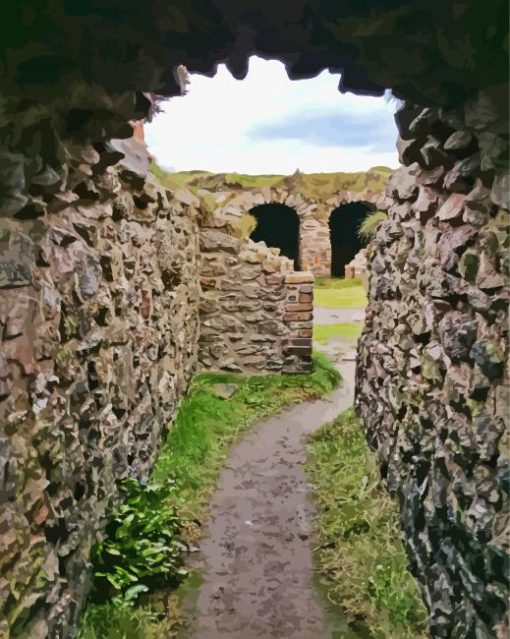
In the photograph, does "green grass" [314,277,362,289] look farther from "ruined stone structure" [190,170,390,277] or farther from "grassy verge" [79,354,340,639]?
"grassy verge" [79,354,340,639]

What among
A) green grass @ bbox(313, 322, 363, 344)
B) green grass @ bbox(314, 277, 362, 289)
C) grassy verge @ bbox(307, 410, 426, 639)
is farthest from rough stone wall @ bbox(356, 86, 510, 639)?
green grass @ bbox(314, 277, 362, 289)

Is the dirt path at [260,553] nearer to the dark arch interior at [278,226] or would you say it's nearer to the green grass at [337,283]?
the green grass at [337,283]

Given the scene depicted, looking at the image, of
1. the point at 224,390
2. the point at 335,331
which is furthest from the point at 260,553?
the point at 335,331

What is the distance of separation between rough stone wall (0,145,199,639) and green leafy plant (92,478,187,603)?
6.6 inches

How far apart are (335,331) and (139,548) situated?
27.3ft

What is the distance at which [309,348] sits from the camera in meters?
8.81

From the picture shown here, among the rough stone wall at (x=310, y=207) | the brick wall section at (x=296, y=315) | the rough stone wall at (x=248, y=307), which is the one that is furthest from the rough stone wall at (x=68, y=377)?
the rough stone wall at (x=310, y=207)

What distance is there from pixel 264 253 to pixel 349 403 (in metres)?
2.39

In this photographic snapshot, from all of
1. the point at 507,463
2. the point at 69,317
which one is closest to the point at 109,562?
the point at 69,317

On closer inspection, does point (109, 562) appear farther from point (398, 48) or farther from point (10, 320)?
point (398, 48)

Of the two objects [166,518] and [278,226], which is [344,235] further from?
[166,518]

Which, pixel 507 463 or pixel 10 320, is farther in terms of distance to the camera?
pixel 10 320

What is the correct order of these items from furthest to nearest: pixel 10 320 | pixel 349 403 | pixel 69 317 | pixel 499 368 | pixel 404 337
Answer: pixel 349 403, pixel 404 337, pixel 69 317, pixel 10 320, pixel 499 368

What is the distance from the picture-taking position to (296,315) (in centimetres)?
873
